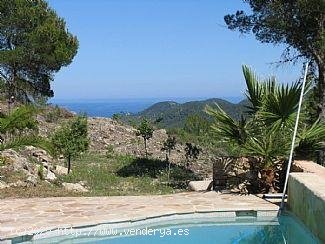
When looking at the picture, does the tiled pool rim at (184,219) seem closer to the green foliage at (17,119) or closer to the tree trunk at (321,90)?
the green foliage at (17,119)

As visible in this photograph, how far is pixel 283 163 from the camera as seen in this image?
941 cm

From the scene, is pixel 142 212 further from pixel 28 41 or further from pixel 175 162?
pixel 28 41

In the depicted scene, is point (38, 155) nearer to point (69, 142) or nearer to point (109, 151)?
point (69, 142)

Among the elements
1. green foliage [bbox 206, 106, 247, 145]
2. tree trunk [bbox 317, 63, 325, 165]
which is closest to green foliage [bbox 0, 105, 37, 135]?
green foliage [bbox 206, 106, 247, 145]

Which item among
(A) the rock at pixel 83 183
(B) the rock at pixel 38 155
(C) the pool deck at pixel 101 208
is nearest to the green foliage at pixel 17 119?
(C) the pool deck at pixel 101 208

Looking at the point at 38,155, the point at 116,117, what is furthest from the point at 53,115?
the point at 38,155

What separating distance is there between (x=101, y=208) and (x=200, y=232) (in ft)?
5.71

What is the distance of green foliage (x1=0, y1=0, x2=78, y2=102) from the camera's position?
2320cm

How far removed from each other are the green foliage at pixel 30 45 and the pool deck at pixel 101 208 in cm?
1532

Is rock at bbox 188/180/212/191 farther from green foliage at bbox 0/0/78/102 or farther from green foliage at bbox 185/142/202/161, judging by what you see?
green foliage at bbox 0/0/78/102

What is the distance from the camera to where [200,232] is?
729cm

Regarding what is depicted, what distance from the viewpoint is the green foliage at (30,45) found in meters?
23.2

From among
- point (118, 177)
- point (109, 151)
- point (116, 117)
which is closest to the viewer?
point (118, 177)

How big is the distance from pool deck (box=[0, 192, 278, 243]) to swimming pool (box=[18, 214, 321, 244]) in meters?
0.14
